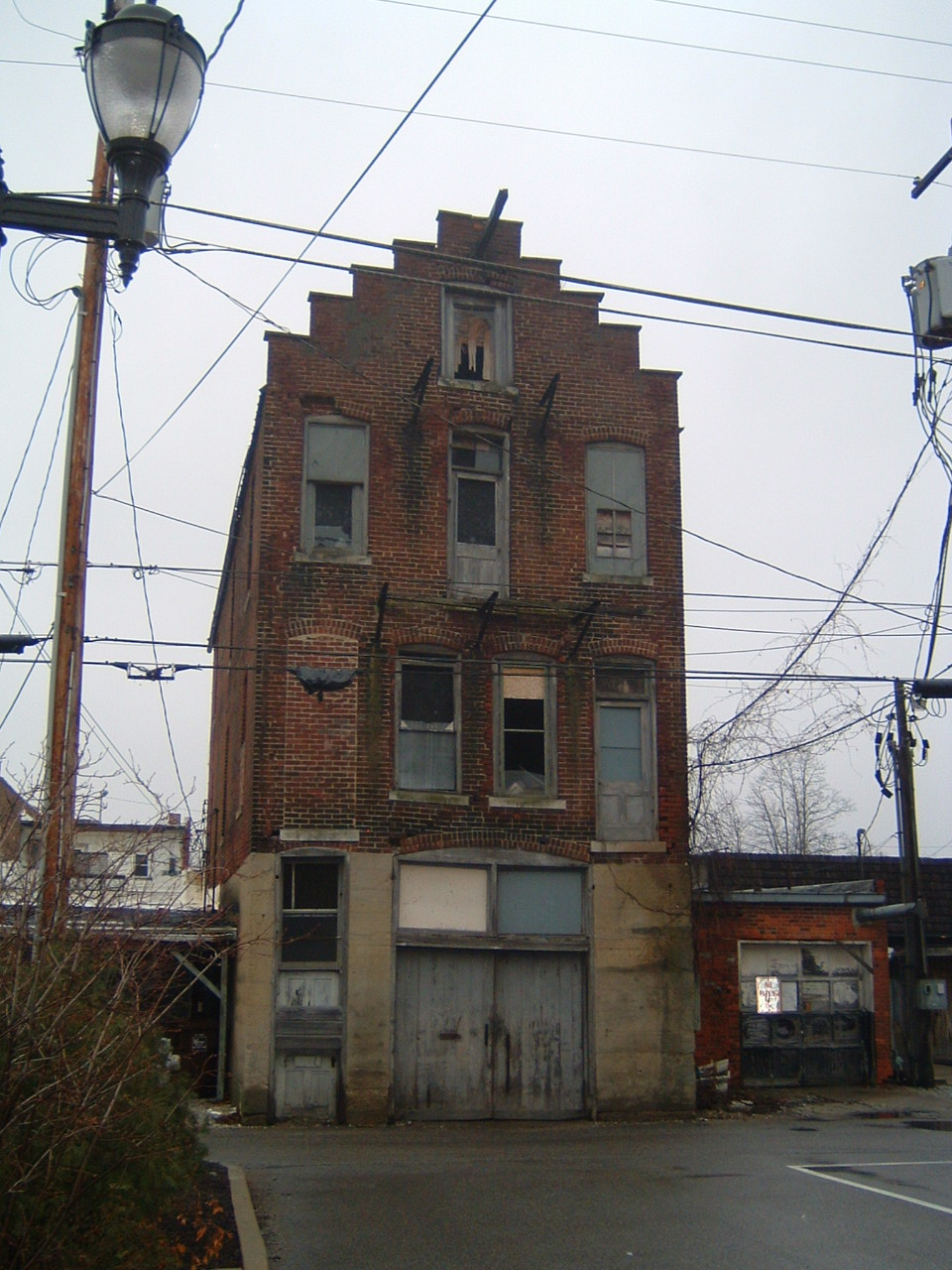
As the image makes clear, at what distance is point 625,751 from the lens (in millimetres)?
21531

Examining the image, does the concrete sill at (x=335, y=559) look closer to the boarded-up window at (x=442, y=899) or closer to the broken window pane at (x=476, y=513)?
the broken window pane at (x=476, y=513)

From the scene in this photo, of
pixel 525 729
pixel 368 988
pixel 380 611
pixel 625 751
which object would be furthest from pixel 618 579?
pixel 368 988

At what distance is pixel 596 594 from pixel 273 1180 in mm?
Result: 11302

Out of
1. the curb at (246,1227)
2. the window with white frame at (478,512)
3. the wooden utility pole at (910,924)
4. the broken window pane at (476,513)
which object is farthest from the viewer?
the wooden utility pole at (910,924)

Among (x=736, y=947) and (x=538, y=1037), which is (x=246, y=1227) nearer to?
(x=538, y=1037)

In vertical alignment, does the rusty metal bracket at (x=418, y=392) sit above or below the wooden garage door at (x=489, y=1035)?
above

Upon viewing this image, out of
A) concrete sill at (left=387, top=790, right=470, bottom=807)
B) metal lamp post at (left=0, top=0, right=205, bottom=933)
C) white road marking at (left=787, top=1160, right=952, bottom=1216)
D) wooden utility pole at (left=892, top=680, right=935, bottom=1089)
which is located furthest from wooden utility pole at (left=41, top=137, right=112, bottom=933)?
wooden utility pole at (left=892, top=680, right=935, bottom=1089)

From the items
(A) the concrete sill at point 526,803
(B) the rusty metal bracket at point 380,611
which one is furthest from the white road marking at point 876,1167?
(B) the rusty metal bracket at point 380,611

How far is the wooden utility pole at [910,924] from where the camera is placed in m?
24.3

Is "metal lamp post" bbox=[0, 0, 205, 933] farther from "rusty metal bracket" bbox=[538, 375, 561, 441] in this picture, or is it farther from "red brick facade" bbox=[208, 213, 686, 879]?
"rusty metal bracket" bbox=[538, 375, 561, 441]

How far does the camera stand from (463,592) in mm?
21375

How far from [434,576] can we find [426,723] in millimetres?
2312

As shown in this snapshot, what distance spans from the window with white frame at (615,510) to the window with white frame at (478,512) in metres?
1.44

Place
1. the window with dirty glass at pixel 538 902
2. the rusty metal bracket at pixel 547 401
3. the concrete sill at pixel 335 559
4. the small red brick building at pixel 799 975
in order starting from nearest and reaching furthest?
the window with dirty glass at pixel 538 902
the concrete sill at pixel 335 559
the rusty metal bracket at pixel 547 401
the small red brick building at pixel 799 975
